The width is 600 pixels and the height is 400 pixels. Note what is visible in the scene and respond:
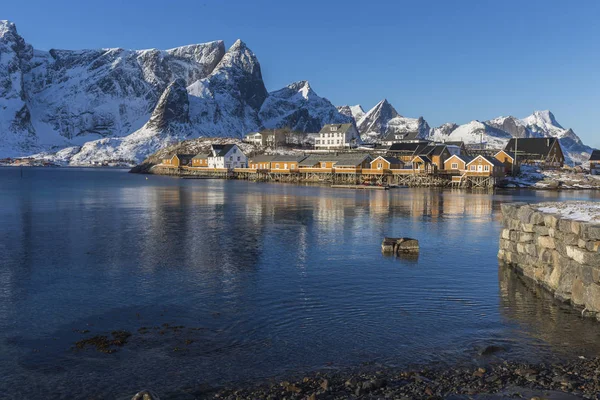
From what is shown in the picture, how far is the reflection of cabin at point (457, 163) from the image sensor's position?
3946 inches

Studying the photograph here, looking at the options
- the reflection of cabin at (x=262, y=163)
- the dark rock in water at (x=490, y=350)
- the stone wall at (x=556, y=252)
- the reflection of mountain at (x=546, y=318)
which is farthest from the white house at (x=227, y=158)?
the dark rock in water at (x=490, y=350)

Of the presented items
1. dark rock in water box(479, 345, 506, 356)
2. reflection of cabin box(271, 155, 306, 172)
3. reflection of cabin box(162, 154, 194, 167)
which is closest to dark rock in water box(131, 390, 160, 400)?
dark rock in water box(479, 345, 506, 356)

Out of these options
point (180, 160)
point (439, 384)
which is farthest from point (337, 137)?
point (439, 384)

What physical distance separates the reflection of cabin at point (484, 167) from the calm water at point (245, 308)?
64846 mm

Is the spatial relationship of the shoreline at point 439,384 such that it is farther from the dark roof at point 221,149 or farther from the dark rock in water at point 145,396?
the dark roof at point 221,149

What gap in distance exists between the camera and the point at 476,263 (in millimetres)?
23969

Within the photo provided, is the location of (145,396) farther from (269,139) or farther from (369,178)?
(269,139)

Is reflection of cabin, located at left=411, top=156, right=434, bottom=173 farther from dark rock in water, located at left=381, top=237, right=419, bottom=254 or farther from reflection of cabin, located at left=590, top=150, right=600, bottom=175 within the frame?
dark rock in water, located at left=381, top=237, right=419, bottom=254

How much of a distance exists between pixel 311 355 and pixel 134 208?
134 feet

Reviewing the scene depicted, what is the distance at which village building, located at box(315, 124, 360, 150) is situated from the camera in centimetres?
17921

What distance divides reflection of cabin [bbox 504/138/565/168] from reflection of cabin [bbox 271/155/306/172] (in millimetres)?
52265

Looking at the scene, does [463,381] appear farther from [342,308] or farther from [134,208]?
[134,208]

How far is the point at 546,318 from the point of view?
15.6 metres

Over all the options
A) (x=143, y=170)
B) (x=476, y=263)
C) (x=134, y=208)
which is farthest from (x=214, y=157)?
(x=476, y=263)
